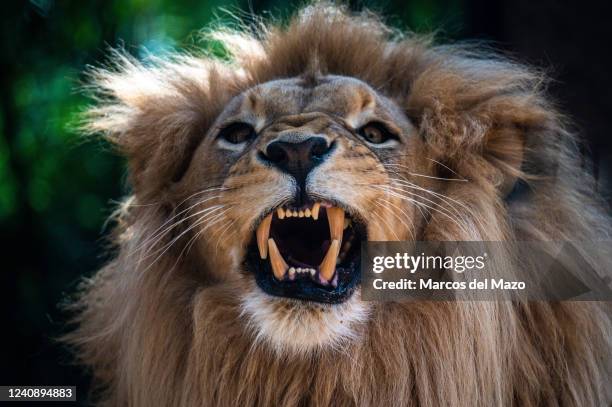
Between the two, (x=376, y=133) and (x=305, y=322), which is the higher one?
(x=376, y=133)

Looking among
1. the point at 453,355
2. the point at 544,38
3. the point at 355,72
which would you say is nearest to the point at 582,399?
the point at 453,355

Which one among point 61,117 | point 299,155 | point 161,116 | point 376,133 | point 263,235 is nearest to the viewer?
point 299,155

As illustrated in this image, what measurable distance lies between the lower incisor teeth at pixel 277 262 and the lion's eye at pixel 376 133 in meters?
0.36

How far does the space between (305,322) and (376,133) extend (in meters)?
0.51

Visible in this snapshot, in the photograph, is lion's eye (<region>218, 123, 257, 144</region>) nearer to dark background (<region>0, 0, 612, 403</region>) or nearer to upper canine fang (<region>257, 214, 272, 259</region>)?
upper canine fang (<region>257, 214, 272, 259</region>)

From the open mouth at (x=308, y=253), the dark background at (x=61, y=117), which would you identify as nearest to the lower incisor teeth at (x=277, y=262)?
the open mouth at (x=308, y=253)

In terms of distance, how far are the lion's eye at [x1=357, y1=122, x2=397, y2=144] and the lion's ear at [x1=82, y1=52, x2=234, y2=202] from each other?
49cm

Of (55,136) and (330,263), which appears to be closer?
(330,263)

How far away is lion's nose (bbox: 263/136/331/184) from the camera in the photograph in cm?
201

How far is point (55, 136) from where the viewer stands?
3.45 m

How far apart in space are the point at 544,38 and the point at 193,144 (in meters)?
1.36

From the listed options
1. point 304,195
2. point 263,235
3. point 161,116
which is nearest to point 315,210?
point 304,195

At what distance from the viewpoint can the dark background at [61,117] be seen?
3268 millimetres

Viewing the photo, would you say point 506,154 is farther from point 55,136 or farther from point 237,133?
point 55,136
